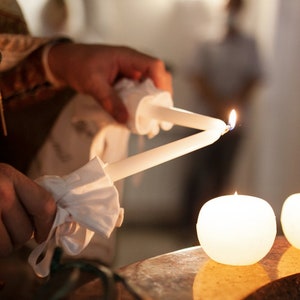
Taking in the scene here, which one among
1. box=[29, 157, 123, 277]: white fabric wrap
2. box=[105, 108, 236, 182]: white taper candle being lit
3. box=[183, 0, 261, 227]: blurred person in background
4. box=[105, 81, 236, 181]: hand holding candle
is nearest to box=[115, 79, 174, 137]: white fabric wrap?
box=[105, 81, 236, 181]: hand holding candle

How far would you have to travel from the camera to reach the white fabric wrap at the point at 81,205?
39 centimetres

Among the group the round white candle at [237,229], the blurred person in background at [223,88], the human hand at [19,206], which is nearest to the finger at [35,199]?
the human hand at [19,206]

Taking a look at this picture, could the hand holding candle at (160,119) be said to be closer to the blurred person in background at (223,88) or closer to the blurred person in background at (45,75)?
the blurred person in background at (45,75)

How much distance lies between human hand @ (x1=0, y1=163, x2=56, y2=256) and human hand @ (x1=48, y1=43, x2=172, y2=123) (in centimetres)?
26

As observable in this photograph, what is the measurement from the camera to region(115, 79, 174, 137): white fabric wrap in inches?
23.7

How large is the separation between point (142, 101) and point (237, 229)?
0.23 metres

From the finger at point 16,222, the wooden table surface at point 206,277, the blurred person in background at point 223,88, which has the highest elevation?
the finger at point 16,222

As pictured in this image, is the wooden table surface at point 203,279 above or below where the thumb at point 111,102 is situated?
below

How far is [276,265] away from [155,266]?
0.11 m

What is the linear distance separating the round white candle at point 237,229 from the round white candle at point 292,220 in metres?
0.04

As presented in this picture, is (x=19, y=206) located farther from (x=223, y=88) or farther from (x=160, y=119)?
(x=223, y=88)

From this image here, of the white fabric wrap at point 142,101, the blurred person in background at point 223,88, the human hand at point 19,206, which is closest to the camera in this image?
the human hand at point 19,206

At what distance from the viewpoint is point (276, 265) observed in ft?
1.51

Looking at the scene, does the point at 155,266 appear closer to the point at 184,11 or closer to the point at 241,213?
the point at 241,213
